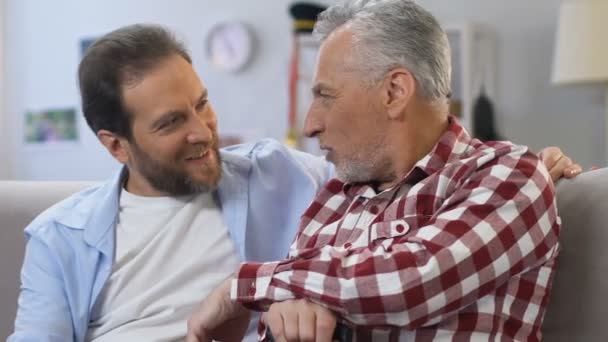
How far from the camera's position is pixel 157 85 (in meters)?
1.57

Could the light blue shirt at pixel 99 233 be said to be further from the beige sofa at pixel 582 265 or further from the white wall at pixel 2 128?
the white wall at pixel 2 128

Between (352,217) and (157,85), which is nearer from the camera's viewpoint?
(352,217)

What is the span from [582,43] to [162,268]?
1986 mm

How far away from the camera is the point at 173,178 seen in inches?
62.6

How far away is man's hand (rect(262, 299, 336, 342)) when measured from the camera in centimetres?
104

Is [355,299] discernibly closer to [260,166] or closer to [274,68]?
[260,166]

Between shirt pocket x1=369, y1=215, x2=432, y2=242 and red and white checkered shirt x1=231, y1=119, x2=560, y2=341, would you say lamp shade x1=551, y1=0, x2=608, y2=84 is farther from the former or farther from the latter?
shirt pocket x1=369, y1=215, x2=432, y2=242

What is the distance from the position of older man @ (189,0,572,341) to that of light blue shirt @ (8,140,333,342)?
0.76ft

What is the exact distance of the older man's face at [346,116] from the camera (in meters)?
1.27

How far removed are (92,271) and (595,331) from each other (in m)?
0.92

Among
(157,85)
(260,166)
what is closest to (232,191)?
(260,166)

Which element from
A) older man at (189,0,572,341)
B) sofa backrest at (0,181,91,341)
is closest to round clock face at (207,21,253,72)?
sofa backrest at (0,181,91,341)

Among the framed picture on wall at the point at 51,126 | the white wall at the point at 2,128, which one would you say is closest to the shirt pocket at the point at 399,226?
the framed picture on wall at the point at 51,126

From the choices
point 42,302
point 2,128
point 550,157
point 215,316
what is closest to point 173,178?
point 42,302
